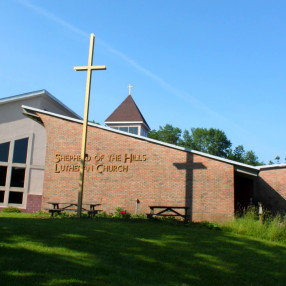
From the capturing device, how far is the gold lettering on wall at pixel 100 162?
18391mm

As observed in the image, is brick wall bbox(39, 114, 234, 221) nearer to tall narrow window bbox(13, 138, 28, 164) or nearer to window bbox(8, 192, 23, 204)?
tall narrow window bbox(13, 138, 28, 164)

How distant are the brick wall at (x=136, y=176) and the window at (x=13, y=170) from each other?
487cm

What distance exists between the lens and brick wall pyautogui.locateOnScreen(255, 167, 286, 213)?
2155 cm

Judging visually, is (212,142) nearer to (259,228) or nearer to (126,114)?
(126,114)

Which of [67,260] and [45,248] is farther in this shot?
[45,248]

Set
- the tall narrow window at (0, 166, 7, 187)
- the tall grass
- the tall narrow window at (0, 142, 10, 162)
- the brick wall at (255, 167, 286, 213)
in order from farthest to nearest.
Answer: the tall narrow window at (0, 142, 10, 162)
the tall narrow window at (0, 166, 7, 187)
the brick wall at (255, 167, 286, 213)
the tall grass

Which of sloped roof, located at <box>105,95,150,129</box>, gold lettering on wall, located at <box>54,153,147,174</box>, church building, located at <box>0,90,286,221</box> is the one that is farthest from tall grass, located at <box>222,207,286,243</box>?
sloped roof, located at <box>105,95,150,129</box>

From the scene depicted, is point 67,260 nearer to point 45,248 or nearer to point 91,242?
point 45,248

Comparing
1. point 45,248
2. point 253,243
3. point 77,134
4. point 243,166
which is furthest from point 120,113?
point 45,248

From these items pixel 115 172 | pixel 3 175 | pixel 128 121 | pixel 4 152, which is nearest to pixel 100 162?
pixel 115 172

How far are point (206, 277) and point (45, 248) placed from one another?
3453 millimetres

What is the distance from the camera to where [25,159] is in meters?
24.0

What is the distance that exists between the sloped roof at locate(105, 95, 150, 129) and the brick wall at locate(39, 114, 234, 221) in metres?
16.5

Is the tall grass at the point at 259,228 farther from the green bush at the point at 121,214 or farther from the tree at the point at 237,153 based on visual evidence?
the tree at the point at 237,153
